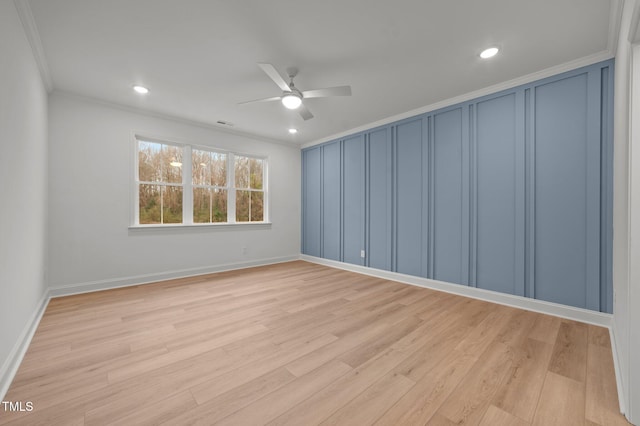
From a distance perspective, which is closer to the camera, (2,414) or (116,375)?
(2,414)

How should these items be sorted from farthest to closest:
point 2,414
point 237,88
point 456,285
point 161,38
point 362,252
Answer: point 362,252
point 456,285
point 237,88
point 161,38
point 2,414

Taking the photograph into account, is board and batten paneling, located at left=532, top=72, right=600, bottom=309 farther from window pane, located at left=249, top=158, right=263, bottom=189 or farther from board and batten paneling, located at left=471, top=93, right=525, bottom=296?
window pane, located at left=249, top=158, right=263, bottom=189

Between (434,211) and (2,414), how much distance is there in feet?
13.9

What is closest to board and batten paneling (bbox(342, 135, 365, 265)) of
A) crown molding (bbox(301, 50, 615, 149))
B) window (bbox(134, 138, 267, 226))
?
crown molding (bbox(301, 50, 615, 149))

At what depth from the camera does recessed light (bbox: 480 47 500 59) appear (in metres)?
2.46

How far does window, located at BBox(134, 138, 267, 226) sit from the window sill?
0.30 ft

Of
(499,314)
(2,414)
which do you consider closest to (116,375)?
(2,414)

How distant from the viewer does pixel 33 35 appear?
220 cm

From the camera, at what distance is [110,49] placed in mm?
2486

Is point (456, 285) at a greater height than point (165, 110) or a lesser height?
lesser

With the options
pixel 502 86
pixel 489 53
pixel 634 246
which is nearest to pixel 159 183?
pixel 489 53

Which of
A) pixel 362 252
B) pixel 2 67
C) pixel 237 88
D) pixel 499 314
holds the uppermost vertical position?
pixel 237 88

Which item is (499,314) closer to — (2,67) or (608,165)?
(608,165)

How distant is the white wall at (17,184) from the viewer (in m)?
1.69
